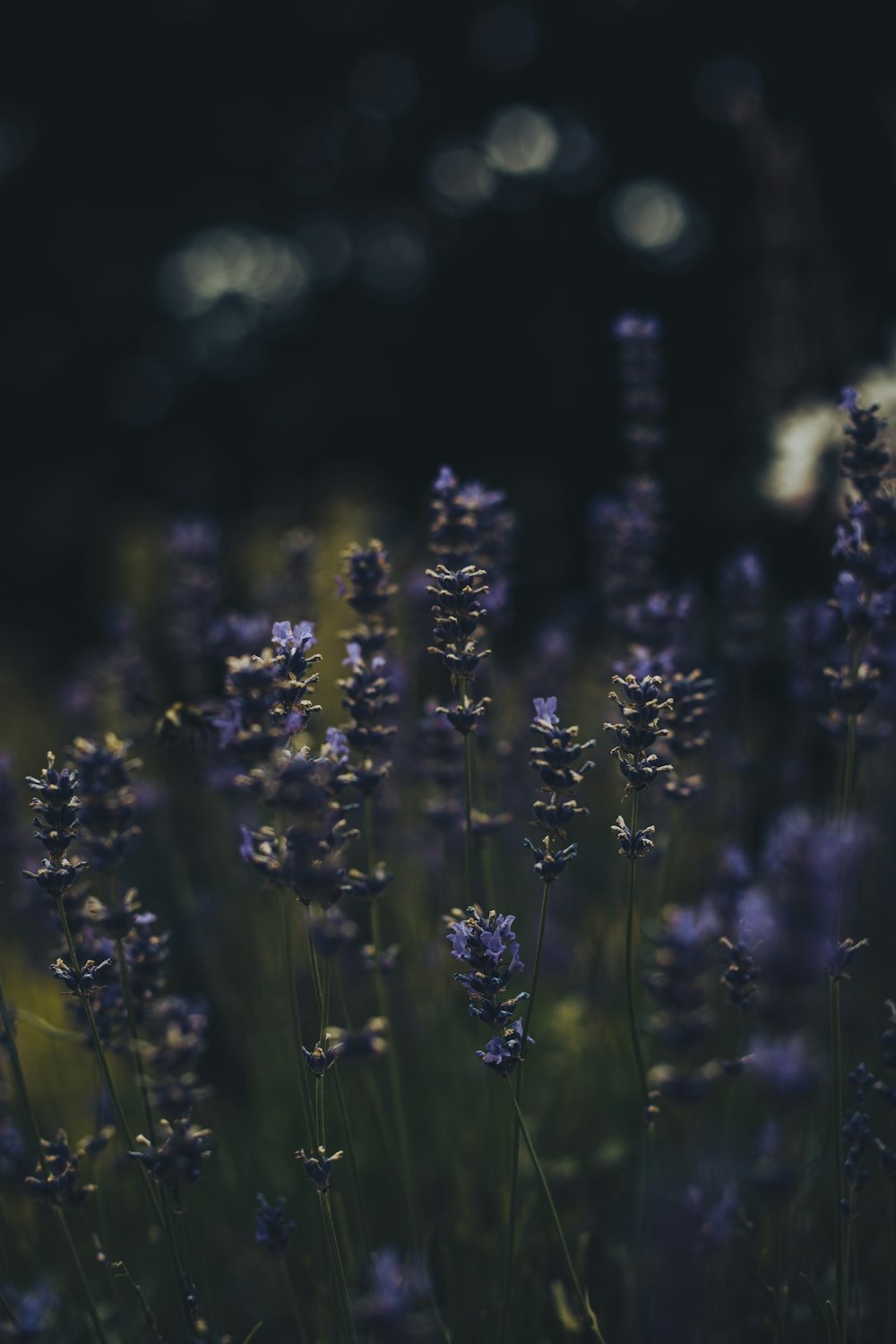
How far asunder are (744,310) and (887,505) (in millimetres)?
6069

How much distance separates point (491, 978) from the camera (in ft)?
5.07

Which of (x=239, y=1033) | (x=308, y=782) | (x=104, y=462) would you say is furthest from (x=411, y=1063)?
(x=104, y=462)

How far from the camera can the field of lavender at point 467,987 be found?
1.61 m

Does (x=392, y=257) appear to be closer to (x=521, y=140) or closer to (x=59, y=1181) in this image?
(x=521, y=140)

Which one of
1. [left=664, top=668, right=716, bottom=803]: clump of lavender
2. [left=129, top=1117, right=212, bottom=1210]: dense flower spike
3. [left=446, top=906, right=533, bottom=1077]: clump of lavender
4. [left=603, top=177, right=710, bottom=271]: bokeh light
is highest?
[left=603, top=177, right=710, bottom=271]: bokeh light

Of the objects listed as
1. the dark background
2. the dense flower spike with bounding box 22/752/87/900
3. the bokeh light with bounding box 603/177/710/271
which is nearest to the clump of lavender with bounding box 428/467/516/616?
the dense flower spike with bounding box 22/752/87/900

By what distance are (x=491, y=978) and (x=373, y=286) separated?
9.08 meters

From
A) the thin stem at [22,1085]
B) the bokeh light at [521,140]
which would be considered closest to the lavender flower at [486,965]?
the thin stem at [22,1085]

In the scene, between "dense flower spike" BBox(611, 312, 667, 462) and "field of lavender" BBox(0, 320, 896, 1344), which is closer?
"field of lavender" BBox(0, 320, 896, 1344)

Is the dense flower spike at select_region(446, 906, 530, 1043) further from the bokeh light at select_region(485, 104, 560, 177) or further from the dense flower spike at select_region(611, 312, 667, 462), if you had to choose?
the bokeh light at select_region(485, 104, 560, 177)

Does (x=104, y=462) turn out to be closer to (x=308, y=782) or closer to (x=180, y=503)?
(x=180, y=503)

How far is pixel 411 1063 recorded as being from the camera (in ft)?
10.7

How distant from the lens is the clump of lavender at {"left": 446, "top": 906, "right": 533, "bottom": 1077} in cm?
154

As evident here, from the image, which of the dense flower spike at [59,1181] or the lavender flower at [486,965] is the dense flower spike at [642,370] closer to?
the lavender flower at [486,965]
